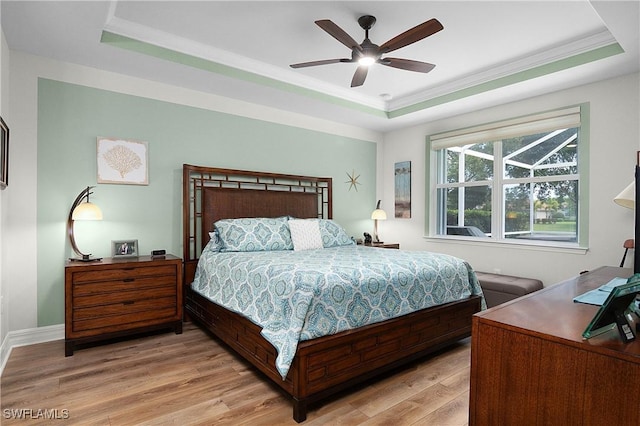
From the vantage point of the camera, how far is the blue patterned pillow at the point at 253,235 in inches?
139

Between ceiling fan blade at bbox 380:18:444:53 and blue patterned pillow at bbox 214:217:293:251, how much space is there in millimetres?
2052

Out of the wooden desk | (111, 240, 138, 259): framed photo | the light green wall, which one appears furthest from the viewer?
(111, 240, 138, 259): framed photo

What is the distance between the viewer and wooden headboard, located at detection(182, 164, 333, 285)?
3.83 m

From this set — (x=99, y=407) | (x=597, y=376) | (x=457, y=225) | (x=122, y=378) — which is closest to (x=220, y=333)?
(x=122, y=378)

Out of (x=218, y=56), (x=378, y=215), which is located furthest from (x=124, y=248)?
(x=378, y=215)

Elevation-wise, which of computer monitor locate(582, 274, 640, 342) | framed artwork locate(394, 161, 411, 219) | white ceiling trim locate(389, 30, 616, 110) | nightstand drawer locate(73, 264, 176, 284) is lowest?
nightstand drawer locate(73, 264, 176, 284)

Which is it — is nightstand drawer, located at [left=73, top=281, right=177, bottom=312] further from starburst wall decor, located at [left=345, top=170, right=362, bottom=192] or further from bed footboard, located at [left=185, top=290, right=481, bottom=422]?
starburst wall decor, located at [left=345, top=170, right=362, bottom=192]

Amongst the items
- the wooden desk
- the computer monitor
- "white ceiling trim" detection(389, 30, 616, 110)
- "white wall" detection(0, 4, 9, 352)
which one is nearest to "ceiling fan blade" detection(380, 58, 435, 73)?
"white ceiling trim" detection(389, 30, 616, 110)

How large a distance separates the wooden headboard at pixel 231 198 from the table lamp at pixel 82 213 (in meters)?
0.87

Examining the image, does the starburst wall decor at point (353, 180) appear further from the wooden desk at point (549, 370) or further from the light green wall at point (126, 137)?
the wooden desk at point (549, 370)

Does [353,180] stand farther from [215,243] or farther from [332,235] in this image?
[215,243]

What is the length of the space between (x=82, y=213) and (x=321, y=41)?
8.55ft

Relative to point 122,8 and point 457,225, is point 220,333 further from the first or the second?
point 457,225

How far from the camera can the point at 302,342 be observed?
2021mm
